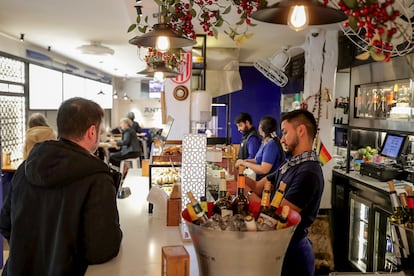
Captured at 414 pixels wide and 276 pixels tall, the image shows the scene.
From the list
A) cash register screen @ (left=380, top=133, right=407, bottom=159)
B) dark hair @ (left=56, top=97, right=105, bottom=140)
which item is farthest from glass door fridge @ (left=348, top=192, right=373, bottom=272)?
dark hair @ (left=56, top=97, right=105, bottom=140)

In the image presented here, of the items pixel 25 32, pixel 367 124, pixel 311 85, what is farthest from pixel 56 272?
pixel 25 32

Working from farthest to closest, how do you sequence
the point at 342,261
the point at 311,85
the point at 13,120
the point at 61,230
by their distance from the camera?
the point at 13,120 → the point at 311,85 → the point at 342,261 → the point at 61,230

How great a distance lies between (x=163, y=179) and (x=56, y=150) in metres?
1.41

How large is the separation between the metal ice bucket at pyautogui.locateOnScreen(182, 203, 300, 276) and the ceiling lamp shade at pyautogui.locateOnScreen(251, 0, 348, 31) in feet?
2.22

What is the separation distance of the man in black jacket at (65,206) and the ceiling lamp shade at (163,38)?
1.54ft

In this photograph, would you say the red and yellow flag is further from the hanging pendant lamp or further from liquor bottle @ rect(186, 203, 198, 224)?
liquor bottle @ rect(186, 203, 198, 224)

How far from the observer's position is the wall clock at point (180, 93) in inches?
199

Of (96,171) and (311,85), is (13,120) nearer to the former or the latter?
(311,85)

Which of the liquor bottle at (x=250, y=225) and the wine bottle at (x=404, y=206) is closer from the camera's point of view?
the liquor bottle at (x=250, y=225)

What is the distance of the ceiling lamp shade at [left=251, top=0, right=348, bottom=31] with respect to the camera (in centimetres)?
126

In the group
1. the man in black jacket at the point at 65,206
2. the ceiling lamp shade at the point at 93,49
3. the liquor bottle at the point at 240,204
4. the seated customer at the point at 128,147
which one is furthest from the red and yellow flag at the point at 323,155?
the seated customer at the point at 128,147

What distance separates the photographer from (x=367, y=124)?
419 cm

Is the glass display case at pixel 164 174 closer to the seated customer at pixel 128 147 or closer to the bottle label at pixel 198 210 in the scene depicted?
the bottle label at pixel 198 210

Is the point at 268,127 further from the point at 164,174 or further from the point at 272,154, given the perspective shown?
the point at 164,174
